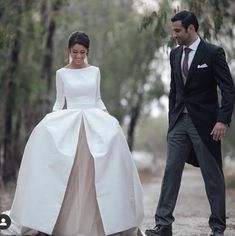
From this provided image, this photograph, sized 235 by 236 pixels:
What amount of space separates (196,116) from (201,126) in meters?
0.12

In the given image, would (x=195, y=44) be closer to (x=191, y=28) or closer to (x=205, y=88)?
(x=191, y=28)

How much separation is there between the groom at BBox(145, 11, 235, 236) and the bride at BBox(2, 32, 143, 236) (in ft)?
1.30

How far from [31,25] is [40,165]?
505 inches

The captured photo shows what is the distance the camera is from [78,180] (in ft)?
22.9

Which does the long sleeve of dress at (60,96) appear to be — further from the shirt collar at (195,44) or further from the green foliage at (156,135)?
the green foliage at (156,135)

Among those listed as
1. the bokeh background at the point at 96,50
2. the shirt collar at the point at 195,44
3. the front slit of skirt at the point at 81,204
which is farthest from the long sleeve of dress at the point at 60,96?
the bokeh background at the point at 96,50

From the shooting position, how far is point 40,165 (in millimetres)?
6883

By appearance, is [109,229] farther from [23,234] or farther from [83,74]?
[83,74]

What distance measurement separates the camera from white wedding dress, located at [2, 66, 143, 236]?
680 centimetres

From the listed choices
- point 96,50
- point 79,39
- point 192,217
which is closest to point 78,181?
point 79,39

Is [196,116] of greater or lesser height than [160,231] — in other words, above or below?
above

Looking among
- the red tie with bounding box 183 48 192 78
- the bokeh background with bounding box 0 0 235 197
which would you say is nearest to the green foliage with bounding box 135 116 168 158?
the bokeh background with bounding box 0 0 235 197

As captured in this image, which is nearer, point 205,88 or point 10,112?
point 205,88

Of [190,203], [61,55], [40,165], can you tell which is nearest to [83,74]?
[40,165]
